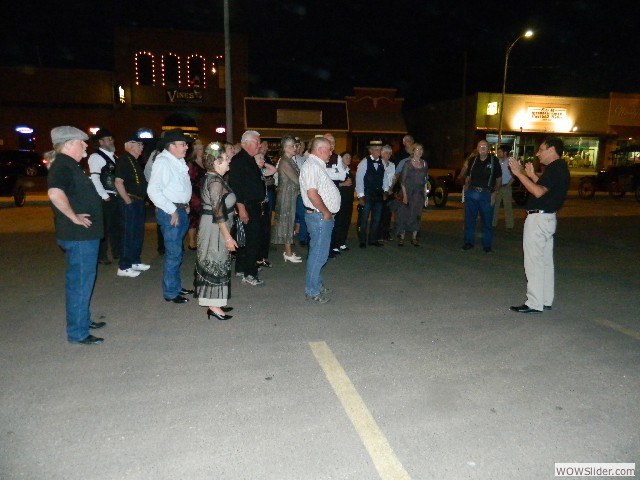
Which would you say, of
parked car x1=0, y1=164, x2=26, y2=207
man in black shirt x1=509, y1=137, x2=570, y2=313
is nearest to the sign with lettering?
parked car x1=0, y1=164, x2=26, y2=207

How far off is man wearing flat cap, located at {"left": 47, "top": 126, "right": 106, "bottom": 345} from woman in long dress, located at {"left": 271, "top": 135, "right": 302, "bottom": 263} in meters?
3.58

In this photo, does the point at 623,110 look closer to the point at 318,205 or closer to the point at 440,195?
the point at 440,195

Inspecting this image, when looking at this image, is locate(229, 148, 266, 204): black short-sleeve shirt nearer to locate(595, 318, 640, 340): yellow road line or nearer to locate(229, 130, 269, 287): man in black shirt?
locate(229, 130, 269, 287): man in black shirt

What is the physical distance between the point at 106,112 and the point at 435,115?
25838 mm

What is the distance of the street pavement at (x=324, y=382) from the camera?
3078 millimetres

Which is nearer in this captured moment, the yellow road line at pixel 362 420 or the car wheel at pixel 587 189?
the yellow road line at pixel 362 420

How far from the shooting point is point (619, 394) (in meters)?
3.90

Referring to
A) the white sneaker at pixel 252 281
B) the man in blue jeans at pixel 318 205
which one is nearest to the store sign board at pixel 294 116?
the white sneaker at pixel 252 281

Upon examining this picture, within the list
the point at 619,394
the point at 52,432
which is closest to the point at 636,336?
the point at 619,394

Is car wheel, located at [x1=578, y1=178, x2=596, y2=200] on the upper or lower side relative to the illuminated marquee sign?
lower

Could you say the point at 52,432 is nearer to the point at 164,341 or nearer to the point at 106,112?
the point at 164,341

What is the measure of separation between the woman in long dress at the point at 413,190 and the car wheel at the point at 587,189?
14589 millimetres

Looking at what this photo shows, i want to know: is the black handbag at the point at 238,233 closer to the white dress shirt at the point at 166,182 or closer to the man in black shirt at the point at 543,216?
the white dress shirt at the point at 166,182

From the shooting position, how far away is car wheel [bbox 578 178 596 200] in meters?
21.2
